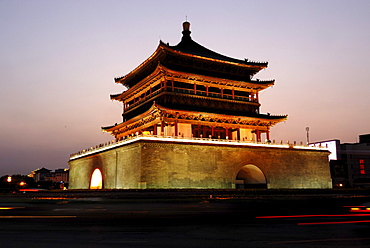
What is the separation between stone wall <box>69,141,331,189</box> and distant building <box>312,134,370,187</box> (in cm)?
1962

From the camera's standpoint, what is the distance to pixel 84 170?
42875 mm

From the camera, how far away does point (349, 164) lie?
60.3m

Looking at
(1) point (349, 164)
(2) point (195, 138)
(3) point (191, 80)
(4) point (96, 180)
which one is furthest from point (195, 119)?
(1) point (349, 164)

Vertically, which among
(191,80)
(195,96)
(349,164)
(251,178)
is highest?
(191,80)

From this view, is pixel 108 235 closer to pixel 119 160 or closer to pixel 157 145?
pixel 157 145

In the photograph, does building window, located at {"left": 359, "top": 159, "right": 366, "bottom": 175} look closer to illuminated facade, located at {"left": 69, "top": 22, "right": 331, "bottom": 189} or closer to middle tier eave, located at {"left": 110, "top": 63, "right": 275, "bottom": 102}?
illuminated facade, located at {"left": 69, "top": 22, "right": 331, "bottom": 189}

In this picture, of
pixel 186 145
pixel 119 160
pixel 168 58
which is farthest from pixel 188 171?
pixel 168 58

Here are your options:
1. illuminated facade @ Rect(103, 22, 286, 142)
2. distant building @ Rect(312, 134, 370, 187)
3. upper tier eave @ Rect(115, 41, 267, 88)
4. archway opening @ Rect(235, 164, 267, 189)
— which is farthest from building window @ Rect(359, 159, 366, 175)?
archway opening @ Rect(235, 164, 267, 189)

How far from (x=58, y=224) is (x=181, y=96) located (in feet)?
93.3

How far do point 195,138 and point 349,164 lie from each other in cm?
4083

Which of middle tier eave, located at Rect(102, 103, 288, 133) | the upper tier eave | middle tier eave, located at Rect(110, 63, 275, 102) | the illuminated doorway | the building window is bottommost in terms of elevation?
the illuminated doorway

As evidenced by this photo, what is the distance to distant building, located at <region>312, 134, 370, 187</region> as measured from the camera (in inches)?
2290

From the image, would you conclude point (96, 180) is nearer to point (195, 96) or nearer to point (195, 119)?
point (195, 119)

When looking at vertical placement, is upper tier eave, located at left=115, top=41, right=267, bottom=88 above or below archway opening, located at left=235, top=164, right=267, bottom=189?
above
